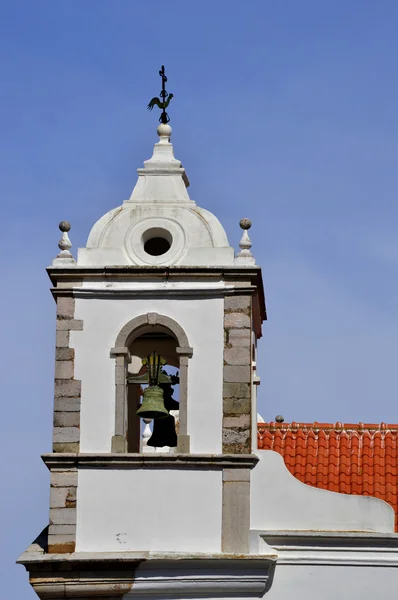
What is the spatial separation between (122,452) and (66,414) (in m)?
0.83

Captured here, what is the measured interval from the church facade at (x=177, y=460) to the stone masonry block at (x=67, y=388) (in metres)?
0.01

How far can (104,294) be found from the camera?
89.4ft

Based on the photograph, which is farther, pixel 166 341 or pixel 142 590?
pixel 166 341

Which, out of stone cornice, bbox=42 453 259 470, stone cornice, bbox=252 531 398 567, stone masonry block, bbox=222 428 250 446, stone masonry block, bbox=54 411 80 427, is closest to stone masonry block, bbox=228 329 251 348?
stone masonry block, bbox=222 428 250 446

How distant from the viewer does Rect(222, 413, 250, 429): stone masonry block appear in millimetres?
26719

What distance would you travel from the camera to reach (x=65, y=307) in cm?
2723

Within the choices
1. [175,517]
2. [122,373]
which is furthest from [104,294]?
[175,517]

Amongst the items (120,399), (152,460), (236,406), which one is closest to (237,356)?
(236,406)

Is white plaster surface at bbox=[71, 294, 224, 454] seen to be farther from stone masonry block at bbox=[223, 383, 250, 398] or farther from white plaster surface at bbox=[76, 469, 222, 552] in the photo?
white plaster surface at bbox=[76, 469, 222, 552]

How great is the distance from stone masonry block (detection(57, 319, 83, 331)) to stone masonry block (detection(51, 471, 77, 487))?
5.81ft

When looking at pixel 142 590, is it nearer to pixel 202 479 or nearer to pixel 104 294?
pixel 202 479

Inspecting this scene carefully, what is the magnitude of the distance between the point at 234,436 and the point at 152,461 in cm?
102

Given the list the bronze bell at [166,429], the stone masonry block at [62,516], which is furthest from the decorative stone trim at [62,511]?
the bronze bell at [166,429]

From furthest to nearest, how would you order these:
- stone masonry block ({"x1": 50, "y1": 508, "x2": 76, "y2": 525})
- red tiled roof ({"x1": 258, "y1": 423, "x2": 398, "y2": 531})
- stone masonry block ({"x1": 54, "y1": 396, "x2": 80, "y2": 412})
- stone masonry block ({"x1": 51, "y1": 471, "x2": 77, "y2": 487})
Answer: red tiled roof ({"x1": 258, "y1": 423, "x2": 398, "y2": 531}), stone masonry block ({"x1": 54, "y1": 396, "x2": 80, "y2": 412}), stone masonry block ({"x1": 51, "y1": 471, "x2": 77, "y2": 487}), stone masonry block ({"x1": 50, "y1": 508, "x2": 76, "y2": 525})
